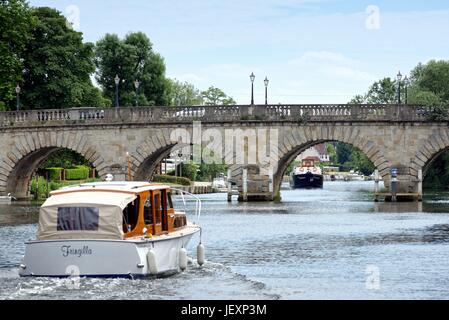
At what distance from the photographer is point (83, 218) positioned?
28.5 metres

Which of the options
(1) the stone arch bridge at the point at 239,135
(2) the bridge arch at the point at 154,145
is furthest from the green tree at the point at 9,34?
(2) the bridge arch at the point at 154,145

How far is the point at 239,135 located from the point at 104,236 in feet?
129

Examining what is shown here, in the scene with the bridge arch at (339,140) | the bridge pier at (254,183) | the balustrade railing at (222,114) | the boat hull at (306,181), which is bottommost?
the bridge pier at (254,183)

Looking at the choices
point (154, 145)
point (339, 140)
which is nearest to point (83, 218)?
point (339, 140)

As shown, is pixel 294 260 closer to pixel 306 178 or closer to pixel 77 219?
pixel 77 219

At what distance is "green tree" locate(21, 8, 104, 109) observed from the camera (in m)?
82.1

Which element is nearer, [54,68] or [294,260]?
[294,260]

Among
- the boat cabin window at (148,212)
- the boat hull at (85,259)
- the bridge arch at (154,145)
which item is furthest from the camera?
the bridge arch at (154,145)

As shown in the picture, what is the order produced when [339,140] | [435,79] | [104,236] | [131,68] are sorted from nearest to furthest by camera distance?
[104,236]
[339,140]
[435,79]
[131,68]

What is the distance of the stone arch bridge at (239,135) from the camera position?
2557 inches

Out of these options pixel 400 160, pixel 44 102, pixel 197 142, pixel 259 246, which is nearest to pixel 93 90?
pixel 44 102

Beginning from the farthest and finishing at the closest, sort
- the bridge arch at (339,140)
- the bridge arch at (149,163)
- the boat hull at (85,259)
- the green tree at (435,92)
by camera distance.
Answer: the green tree at (435,92), the bridge arch at (149,163), the bridge arch at (339,140), the boat hull at (85,259)

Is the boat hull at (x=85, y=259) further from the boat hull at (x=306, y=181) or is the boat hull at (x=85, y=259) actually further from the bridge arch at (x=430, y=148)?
the boat hull at (x=306, y=181)

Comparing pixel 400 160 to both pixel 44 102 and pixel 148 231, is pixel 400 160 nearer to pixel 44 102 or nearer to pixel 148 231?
pixel 44 102
